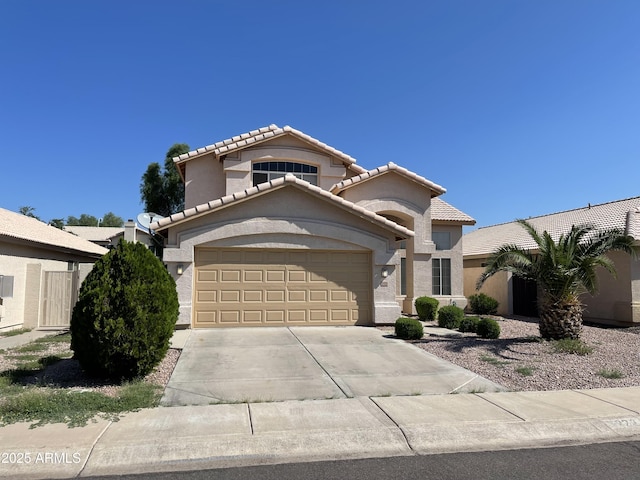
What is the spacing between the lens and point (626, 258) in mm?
16547

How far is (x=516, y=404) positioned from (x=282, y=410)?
11.7 ft

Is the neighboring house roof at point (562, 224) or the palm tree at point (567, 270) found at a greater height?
the neighboring house roof at point (562, 224)

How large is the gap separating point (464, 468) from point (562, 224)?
20.7m

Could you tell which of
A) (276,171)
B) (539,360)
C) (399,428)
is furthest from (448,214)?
(399,428)

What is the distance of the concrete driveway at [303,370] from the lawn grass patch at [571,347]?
10.6 ft

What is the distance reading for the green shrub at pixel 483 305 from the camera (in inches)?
781

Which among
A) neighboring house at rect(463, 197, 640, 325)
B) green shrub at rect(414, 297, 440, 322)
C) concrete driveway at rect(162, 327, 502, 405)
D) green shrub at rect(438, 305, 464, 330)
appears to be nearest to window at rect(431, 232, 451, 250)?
green shrub at rect(414, 297, 440, 322)

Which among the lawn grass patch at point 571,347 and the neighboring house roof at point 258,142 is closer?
the lawn grass patch at point 571,347

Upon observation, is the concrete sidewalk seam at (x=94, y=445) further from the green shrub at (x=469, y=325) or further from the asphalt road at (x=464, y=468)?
the green shrub at (x=469, y=325)

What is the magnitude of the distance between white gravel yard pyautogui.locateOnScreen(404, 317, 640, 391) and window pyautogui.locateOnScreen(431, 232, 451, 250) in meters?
6.37

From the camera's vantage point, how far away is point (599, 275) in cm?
1777

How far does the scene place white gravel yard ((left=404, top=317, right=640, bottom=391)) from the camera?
8156mm

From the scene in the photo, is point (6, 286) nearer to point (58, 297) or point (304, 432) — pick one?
point (58, 297)

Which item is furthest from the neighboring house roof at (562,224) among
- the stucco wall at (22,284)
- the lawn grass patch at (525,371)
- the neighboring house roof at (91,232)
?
the neighboring house roof at (91,232)
